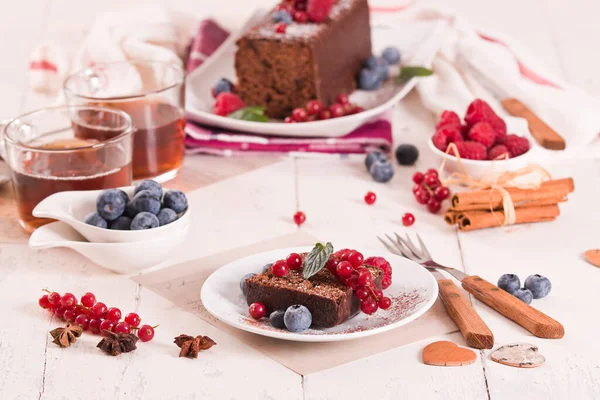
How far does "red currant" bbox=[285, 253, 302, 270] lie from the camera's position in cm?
208

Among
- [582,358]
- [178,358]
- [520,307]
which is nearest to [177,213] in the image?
[178,358]

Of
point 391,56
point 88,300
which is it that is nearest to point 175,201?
point 88,300

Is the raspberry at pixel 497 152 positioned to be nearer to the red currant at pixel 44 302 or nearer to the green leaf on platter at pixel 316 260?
the green leaf on platter at pixel 316 260

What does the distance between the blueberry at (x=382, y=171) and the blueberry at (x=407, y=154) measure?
0.42 feet

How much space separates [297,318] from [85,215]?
74 centimetres

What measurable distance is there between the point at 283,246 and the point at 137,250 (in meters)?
0.42

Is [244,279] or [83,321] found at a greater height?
[244,279]

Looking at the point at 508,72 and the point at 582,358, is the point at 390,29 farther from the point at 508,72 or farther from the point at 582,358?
the point at 582,358

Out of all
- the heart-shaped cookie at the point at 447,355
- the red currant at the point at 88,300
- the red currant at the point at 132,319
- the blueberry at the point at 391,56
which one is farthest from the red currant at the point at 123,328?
the blueberry at the point at 391,56

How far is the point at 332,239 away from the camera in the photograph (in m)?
2.55

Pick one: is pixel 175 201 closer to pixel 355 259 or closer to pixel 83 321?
pixel 83 321

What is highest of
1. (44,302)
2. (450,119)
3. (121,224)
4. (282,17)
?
(282,17)

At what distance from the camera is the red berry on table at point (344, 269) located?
2.02 metres

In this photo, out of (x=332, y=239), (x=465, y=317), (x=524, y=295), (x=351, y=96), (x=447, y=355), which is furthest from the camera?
(x=351, y=96)
